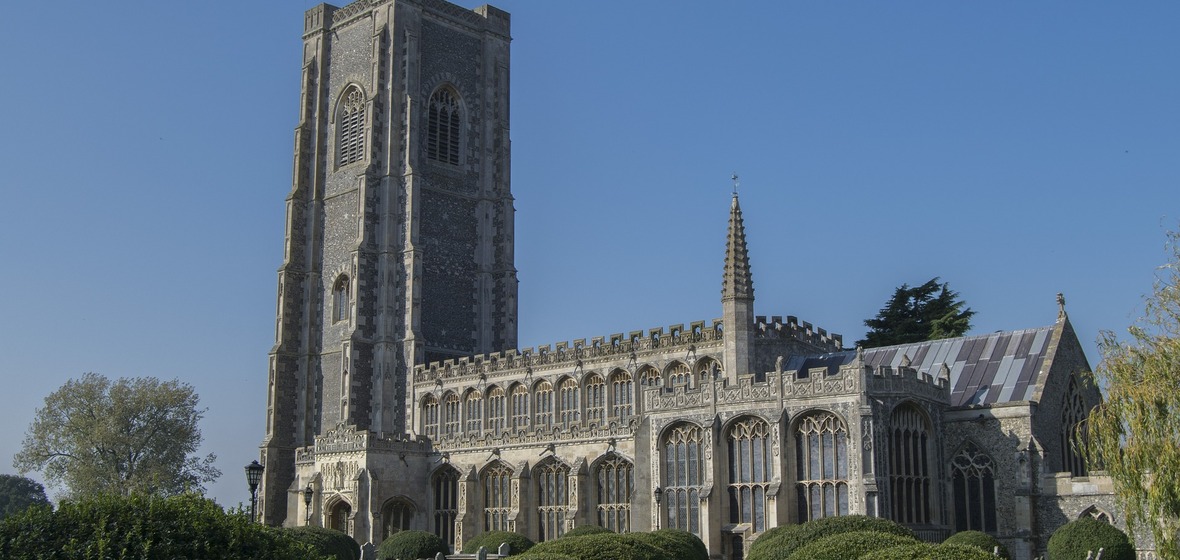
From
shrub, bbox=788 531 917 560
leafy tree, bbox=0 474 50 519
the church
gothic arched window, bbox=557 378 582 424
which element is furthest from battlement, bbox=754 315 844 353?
leafy tree, bbox=0 474 50 519

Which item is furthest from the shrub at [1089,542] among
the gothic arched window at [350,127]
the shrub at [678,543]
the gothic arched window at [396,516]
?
the gothic arched window at [350,127]

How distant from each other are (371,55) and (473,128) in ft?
21.4

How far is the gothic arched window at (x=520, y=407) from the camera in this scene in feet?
189

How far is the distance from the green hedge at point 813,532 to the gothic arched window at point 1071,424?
14.4 metres

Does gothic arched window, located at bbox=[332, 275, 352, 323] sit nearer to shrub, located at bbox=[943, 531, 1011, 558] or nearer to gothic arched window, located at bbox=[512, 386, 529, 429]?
gothic arched window, located at bbox=[512, 386, 529, 429]

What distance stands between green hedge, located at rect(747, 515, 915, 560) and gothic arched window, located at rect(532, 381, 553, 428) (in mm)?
28606

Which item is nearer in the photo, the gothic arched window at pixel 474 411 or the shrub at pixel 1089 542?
the shrub at pixel 1089 542

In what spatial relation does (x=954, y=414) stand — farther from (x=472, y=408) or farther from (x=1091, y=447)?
(x=472, y=408)

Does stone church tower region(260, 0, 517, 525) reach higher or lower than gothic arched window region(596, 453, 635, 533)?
higher

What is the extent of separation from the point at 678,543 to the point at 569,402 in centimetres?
2477

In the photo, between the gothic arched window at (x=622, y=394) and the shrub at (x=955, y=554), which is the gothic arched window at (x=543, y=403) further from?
the shrub at (x=955, y=554)

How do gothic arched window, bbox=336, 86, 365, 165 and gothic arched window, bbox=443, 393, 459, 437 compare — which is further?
gothic arched window, bbox=336, 86, 365, 165

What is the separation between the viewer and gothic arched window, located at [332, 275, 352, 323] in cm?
6556

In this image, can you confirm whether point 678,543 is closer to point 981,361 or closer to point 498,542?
point 498,542
